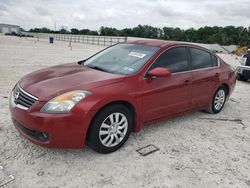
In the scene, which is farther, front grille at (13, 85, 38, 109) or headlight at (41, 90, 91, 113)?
front grille at (13, 85, 38, 109)

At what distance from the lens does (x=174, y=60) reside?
4.34 m

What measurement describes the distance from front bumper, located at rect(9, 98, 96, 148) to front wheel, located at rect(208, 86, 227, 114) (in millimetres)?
3144

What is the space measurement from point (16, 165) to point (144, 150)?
66.5 inches

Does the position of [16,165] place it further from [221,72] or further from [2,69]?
[2,69]

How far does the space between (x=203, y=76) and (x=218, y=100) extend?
3.17ft

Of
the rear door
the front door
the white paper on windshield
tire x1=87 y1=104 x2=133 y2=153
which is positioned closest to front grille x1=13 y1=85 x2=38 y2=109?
tire x1=87 y1=104 x2=133 y2=153

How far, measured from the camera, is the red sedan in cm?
302

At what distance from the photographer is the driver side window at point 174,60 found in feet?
13.3

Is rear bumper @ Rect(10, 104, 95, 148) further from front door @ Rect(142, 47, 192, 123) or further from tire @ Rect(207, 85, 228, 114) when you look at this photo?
tire @ Rect(207, 85, 228, 114)

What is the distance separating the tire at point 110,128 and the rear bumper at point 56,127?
0.13 metres

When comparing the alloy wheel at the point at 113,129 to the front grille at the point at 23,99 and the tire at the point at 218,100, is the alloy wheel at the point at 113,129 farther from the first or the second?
the tire at the point at 218,100

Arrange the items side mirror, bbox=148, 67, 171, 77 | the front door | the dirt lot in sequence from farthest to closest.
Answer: the front door → side mirror, bbox=148, 67, 171, 77 → the dirt lot

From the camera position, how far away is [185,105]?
454 cm

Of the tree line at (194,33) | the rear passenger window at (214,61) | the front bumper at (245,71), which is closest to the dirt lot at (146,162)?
the rear passenger window at (214,61)
